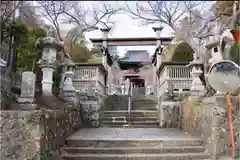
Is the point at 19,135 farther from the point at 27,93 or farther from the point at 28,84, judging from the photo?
the point at 28,84

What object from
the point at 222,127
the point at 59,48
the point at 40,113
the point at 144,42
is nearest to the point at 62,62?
the point at 59,48

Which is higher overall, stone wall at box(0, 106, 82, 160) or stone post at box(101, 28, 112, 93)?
stone post at box(101, 28, 112, 93)

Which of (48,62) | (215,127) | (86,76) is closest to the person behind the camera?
(215,127)

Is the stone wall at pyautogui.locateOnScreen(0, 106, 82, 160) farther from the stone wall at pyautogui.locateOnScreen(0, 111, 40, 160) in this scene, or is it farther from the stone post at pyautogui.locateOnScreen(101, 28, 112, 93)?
the stone post at pyautogui.locateOnScreen(101, 28, 112, 93)

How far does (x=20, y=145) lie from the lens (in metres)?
4.11

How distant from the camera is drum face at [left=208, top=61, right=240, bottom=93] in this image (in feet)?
13.6

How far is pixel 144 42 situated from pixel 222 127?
14.2 m

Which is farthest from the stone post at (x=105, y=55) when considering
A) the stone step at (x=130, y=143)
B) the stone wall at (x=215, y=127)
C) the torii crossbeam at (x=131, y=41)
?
the stone wall at (x=215, y=127)

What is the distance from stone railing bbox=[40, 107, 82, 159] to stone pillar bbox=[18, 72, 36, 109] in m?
0.45

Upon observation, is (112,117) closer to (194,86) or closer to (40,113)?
(194,86)

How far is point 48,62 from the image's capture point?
680 cm

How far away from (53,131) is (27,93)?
0.93 m

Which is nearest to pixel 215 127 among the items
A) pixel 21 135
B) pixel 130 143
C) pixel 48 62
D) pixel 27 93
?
pixel 130 143

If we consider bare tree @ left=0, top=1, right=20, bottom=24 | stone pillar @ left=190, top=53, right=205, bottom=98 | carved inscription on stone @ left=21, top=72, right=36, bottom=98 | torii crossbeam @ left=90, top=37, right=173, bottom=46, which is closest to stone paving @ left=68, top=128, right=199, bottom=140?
stone pillar @ left=190, top=53, right=205, bottom=98
